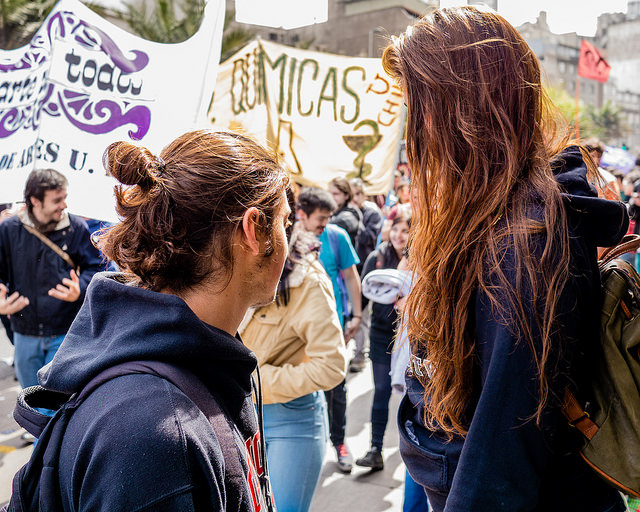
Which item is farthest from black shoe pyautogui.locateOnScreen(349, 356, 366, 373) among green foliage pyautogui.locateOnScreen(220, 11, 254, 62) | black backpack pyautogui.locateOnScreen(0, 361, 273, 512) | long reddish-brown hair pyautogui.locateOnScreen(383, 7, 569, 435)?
green foliage pyautogui.locateOnScreen(220, 11, 254, 62)

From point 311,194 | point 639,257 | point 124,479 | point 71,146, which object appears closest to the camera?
point 124,479

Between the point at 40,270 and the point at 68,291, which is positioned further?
the point at 40,270

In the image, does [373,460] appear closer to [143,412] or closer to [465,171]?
[465,171]

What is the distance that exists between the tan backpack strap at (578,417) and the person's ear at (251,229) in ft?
2.36

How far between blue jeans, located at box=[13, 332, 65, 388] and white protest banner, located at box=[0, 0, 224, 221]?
1154mm

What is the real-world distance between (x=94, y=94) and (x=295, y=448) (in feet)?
6.73

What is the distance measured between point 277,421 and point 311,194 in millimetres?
2325

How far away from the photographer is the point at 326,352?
2533mm

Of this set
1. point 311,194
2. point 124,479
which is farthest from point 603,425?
point 311,194

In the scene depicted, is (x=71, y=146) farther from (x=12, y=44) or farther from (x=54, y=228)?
(x=12, y=44)

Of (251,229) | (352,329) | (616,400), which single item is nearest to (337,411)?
(352,329)

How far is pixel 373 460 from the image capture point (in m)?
4.02

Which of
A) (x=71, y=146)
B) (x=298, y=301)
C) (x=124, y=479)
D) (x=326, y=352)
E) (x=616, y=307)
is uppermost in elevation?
(x=71, y=146)

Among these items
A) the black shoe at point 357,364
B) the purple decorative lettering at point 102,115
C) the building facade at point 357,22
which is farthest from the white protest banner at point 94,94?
the building facade at point 357,22
